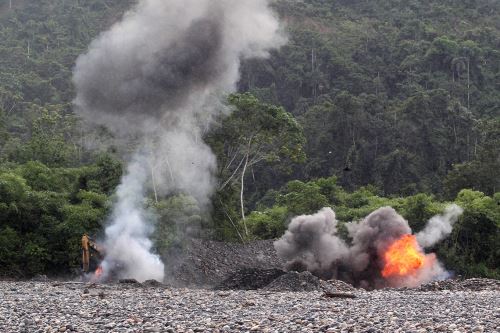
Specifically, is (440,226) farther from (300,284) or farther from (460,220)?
(300,284)

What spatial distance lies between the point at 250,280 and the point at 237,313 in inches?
461

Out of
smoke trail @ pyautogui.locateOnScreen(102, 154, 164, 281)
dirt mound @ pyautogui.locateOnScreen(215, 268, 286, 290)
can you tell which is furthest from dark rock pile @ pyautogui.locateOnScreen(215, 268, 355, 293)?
smoke trail @ pyautogui.locateOnScreen(102, 154, 164, 281)

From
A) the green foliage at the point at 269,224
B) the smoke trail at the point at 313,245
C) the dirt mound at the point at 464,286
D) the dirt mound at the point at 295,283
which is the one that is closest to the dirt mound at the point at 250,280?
the dirt mound at the point at 295,283

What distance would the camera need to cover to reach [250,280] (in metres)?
27.7

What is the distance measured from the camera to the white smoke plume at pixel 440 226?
3784 cm

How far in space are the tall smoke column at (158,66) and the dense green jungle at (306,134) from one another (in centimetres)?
392

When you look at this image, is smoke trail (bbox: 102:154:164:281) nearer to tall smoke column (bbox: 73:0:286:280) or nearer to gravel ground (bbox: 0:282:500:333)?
tall smoke column (bbox: 73:0:286:280)

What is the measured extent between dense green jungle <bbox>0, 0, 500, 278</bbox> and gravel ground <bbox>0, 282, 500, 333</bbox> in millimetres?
12655

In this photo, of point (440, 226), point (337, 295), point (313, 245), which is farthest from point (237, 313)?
point (440, 226)

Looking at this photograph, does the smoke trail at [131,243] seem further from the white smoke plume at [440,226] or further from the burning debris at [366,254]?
the white smoke plume at [440,226]

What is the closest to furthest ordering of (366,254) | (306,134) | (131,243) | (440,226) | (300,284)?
(300,284) < (131,243) < (366,254) < (440,226) < (306,134)

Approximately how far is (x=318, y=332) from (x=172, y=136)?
2471cm

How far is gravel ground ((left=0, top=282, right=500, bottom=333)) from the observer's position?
1350 centimetres

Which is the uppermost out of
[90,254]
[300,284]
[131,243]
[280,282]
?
[131,243]
